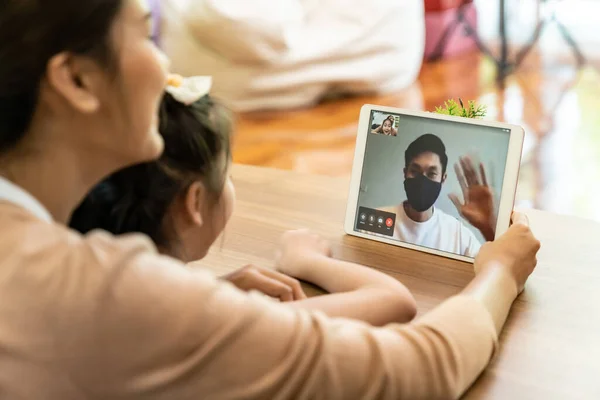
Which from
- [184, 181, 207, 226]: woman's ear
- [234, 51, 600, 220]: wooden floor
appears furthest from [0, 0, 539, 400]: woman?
[234, 51, 600, 220]: wooden floor

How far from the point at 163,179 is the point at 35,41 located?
323 millimetres

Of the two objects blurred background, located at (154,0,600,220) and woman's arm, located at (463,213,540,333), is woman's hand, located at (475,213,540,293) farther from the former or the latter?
blurred background, located at (154,0,600,220)

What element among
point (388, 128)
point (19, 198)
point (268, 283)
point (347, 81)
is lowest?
point (268, 283)

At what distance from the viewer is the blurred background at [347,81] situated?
2.85 metres

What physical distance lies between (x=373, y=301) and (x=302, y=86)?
8.87ft

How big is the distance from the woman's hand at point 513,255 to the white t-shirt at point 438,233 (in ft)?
0.23

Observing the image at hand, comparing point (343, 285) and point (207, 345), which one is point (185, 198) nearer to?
point (343, 285)

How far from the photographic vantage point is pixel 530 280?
0.94 meters

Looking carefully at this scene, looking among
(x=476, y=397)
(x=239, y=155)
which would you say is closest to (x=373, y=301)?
(x=476, y=397)

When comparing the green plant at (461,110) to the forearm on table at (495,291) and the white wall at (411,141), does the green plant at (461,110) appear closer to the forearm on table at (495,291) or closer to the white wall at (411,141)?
the white wall at (411,141)

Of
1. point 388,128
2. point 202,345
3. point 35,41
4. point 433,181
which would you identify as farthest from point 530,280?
point 35,41

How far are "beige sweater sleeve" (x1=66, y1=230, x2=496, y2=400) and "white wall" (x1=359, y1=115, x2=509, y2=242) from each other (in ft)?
1.42

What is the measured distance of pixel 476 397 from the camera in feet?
2.27

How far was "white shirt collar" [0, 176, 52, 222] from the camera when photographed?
61 cm
